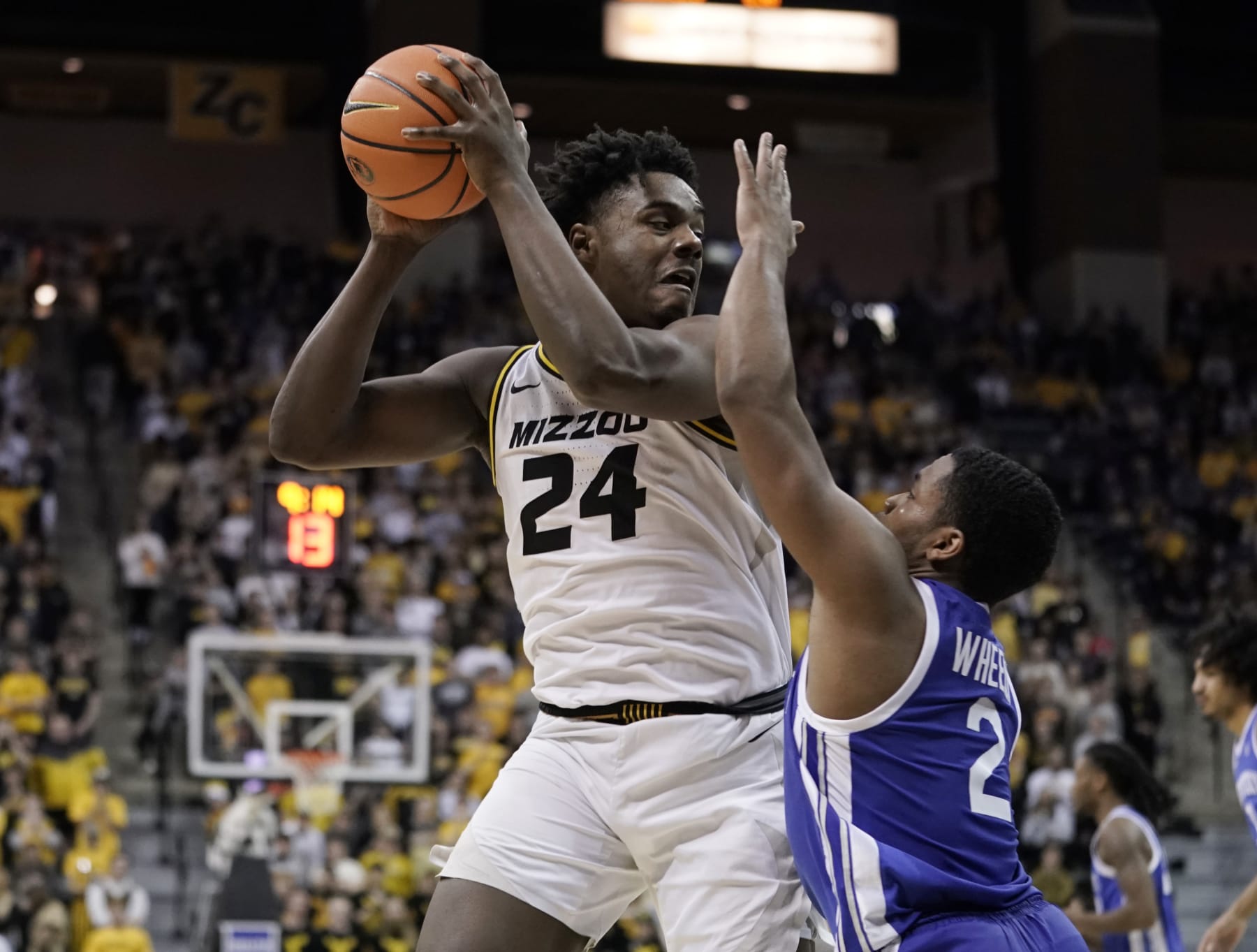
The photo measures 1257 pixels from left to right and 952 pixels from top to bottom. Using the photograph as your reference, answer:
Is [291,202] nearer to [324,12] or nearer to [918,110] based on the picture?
[324,12]

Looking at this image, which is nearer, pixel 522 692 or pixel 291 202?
pixel 522 692

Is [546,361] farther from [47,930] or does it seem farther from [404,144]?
[47,930]

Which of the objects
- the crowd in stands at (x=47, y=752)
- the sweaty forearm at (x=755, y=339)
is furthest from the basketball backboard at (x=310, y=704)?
the sweaty forearm at (x=755, y=339)

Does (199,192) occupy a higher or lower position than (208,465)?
higher

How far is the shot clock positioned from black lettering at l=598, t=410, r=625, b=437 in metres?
7.75

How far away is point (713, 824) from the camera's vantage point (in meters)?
A: 3.70

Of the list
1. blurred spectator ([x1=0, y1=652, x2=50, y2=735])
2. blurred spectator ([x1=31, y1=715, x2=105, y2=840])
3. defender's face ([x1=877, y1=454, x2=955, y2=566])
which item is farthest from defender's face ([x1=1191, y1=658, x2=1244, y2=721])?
blurred spectator ([x1=0, y1=652, x2=50, y2=735])

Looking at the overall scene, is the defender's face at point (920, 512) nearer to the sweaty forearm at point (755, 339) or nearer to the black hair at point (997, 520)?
the black hair at point (997, 520)

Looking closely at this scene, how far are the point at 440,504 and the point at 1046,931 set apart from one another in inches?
518

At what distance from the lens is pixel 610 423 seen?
393cm

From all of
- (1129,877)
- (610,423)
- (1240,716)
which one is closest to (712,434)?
A: (610,423)

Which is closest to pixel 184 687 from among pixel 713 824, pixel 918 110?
pixel 713 824

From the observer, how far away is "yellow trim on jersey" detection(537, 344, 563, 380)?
4031mm

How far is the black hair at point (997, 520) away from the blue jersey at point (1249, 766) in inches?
124
